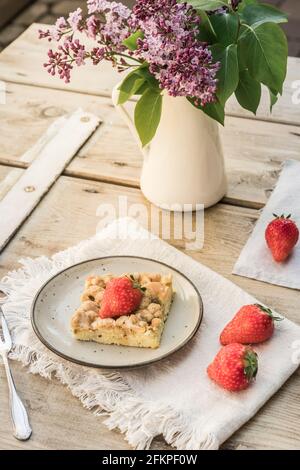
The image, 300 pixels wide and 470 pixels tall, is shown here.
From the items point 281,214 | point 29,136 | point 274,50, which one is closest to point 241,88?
point 274,50

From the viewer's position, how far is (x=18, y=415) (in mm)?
1003

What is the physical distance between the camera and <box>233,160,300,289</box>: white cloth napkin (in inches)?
48.9

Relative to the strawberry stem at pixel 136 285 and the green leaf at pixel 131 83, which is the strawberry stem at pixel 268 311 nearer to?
the strawberry stem at pixel 136 285

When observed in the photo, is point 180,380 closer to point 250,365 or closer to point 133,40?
point 250,365

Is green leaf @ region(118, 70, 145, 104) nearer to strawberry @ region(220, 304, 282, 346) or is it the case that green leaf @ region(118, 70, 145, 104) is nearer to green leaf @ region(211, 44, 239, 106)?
green leaf @ region(211, 44, 239, 106)

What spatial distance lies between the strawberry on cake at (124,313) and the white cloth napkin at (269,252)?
18cm

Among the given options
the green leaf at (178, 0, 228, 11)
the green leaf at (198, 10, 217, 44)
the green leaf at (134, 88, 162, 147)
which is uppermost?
the green leaf at (178, 0, 228, 11)

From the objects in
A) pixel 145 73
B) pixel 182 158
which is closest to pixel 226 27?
pixel 145 73

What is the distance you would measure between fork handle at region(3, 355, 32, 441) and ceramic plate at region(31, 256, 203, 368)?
79mm

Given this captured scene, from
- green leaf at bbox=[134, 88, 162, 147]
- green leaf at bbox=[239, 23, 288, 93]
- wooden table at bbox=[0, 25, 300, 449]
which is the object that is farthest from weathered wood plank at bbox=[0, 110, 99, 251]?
green leaf at bbox=[239, 23, 288, 93]

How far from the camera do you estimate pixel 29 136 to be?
163 cm

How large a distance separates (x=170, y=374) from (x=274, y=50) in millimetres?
510

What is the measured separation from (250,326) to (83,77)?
3.11 feet
